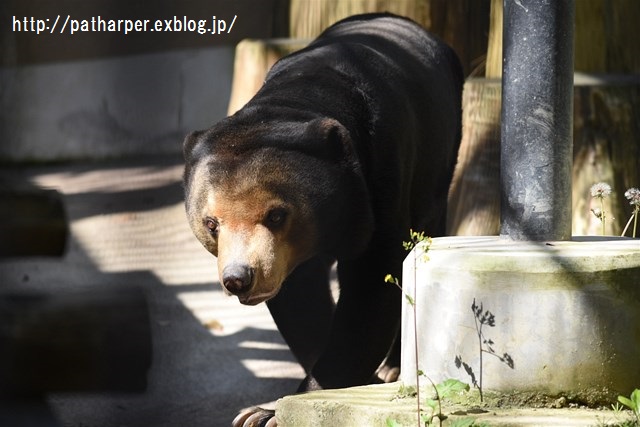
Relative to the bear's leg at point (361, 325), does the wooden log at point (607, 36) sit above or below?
above

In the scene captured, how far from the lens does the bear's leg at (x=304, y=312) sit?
16.9 feet

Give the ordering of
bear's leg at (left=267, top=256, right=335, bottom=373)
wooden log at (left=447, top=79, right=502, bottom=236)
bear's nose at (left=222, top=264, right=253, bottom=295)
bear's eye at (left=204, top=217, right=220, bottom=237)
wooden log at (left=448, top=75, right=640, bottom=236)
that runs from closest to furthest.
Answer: bear's nose at (left=222, top=264, right=253, bottom=295) → bear's eye at (left=204, top=217, right=220, bottom=237) → bear's leg at (left=267, top=256, right=335, bottom=373) → wooden log at (left=448, top=75, right=640, bottom=236) → wooden log at (left=447, top=79, right=502, bottom=236)

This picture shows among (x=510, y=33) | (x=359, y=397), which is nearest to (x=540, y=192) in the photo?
(x=510, y=33)

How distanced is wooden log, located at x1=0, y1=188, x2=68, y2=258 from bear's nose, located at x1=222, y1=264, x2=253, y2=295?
3.46m

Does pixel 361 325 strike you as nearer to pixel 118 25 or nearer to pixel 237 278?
pixel 237 278

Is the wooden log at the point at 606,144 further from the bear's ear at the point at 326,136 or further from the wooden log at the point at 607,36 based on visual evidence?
the bear's ear at the point at 326,136

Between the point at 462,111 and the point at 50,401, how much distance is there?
2469 mm

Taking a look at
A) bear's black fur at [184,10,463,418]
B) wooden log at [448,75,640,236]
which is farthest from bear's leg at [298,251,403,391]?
wooden log at [448,75,640,236]

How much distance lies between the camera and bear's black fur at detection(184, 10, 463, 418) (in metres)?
4.31

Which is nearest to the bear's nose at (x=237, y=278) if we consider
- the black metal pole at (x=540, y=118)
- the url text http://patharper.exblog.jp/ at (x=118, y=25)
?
the black metal pole at (x=540, y=118)

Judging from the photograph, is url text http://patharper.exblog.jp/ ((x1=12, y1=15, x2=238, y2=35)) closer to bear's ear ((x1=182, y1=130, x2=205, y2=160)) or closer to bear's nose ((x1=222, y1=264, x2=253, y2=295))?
bear's ear ((x1=182, y1=130, x2=205, y2=160))

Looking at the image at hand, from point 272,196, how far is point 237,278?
45 cm

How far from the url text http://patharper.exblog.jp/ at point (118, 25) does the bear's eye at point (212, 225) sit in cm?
387

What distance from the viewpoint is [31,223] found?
7.40 meters
